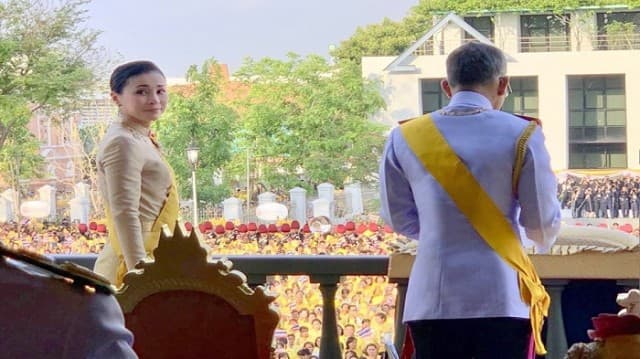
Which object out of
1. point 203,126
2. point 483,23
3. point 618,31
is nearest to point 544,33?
point 618,31

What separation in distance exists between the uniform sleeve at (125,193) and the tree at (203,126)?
4.80m

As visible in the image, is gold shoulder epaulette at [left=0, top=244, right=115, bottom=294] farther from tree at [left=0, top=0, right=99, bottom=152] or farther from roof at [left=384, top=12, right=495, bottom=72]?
tree at [left=0, top=0, right=99, bottom=152]

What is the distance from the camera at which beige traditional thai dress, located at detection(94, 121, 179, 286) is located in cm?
190

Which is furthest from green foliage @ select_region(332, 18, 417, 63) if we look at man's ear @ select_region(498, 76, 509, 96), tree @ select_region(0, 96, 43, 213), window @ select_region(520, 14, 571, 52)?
man's ear @ select_region(498, 76, 509, 96)

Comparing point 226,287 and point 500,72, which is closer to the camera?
point 226,287

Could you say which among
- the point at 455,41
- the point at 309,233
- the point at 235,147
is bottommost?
the point at 309,233

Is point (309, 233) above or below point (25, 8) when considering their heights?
below

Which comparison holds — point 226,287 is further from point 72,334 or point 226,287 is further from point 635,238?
point 635,238

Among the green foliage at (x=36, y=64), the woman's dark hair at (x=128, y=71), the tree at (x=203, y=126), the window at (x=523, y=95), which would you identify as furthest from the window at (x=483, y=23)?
the woman's dark hair at (x=128, y=71)

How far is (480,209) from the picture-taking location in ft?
5.24

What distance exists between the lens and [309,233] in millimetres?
6652

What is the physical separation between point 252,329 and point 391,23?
6.41m

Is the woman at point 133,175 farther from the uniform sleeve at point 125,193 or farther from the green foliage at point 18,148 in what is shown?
the green foliage at point 18,148

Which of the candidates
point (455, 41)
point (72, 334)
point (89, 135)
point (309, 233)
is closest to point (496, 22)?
point (455, 41)
